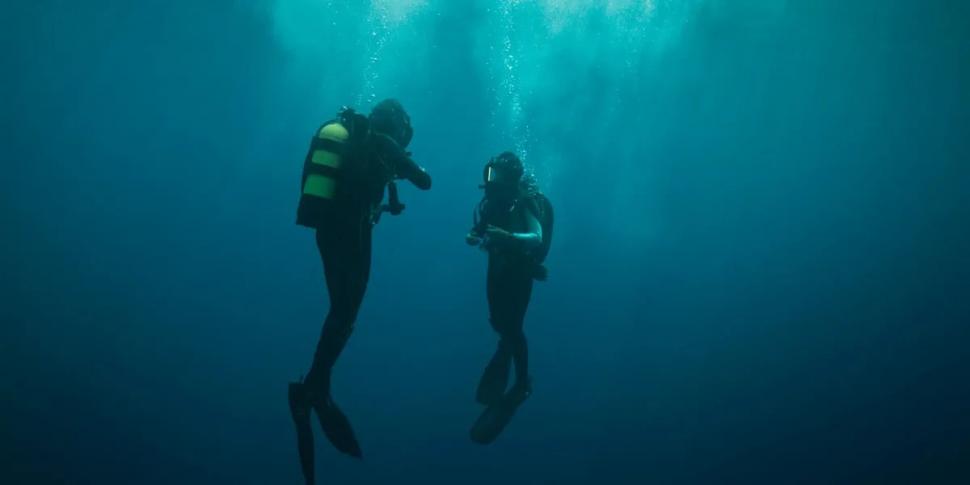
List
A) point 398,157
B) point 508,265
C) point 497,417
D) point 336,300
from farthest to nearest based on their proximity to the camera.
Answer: point 497,417
point 508,265
point 336,300
point 398,157

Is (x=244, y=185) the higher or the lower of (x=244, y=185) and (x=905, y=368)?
the higher

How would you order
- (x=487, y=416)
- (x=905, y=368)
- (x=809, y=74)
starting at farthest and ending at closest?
(x=809, y=74) < (x=905, y=368) < (x=487, y=416)

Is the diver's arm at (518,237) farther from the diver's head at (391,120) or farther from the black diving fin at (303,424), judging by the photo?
the black diving fin at (303,424)

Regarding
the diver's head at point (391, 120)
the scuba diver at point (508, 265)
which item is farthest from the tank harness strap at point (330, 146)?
the scuba diver at point (508, 265)

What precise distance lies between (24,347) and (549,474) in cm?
2526

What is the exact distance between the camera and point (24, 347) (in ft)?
68.6

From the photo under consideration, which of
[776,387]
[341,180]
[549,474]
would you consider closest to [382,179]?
[341,180]

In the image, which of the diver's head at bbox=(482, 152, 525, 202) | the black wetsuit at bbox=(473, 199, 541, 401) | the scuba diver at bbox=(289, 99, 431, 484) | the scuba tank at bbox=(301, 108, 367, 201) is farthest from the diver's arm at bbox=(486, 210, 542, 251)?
the scuba tank at bbox=(301, 108, 367, 201)

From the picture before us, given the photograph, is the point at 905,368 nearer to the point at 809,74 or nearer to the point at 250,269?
the point at 809,74

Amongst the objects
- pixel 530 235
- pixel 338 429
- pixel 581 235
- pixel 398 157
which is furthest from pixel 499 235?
pixel 581 235

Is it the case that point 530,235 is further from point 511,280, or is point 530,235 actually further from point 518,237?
point 511,280

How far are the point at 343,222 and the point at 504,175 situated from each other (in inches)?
80.2

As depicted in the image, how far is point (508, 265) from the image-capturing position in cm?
538

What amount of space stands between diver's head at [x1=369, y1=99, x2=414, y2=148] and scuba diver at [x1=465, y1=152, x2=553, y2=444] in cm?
122
